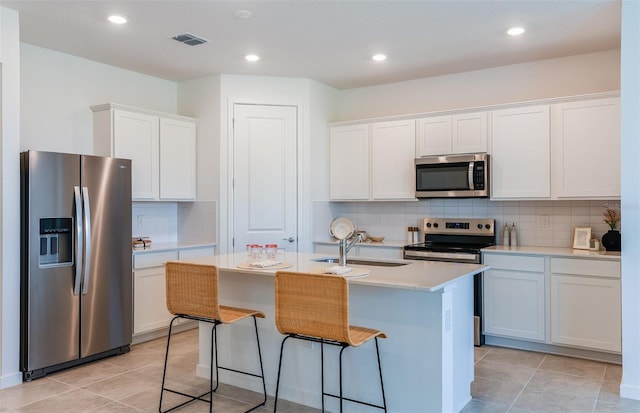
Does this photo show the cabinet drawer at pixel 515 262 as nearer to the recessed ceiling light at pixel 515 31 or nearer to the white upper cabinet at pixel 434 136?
the white upper cabinet at pixel 434 136

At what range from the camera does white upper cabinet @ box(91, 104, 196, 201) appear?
181 inches

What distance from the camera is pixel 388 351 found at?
2840 millimetres

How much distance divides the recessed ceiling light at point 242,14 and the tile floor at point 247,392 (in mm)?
2757

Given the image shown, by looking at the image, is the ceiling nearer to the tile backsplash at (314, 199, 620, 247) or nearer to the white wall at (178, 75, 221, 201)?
the white wall at (178, 75, 221, 201)

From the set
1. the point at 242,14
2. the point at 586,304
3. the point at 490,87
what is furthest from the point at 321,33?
the point at 586,304

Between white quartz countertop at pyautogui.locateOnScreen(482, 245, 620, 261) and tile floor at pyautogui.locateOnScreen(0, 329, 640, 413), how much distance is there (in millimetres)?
897

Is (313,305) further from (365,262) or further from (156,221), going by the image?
(156,221)

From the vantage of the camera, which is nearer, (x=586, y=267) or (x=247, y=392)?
(x=247, y=392)

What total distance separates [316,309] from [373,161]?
316 cm

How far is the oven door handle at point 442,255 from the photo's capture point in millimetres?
4457

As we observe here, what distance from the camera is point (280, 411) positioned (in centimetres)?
305

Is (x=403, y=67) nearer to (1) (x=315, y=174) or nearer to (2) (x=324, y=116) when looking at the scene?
(2) (x=324, y=116)

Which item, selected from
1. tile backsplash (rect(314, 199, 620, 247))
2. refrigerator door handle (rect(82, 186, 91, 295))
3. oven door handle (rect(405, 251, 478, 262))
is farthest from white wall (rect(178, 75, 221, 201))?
oven door handle (rect(405, 251, 478, 262))

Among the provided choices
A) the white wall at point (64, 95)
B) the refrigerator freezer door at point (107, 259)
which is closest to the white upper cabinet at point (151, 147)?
the white wall at point (64, 95)
